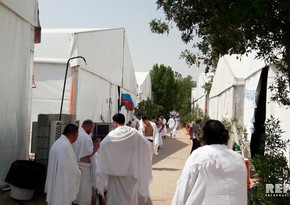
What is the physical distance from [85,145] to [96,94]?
23.3ft

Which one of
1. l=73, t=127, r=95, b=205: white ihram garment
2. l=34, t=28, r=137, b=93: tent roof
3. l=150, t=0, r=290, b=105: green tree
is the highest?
l=34, t=28, r=137, b=93: tent roof

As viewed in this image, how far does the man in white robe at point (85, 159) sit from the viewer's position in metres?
Answer: 7.46

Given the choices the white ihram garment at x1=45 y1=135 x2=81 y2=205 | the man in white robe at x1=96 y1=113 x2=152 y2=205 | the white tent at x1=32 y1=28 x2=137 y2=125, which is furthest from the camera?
the white tent at x1=32 y1=28 x2=137 y2=125

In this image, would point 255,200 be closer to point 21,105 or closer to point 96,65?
point 21,105

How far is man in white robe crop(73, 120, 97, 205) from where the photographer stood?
24.5ft

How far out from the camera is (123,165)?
714 cm

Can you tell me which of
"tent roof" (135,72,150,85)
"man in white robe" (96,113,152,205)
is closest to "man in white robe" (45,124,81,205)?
"man in white robe" (96,113,152,205)

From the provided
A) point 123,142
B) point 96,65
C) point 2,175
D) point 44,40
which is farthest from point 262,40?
point 96,65

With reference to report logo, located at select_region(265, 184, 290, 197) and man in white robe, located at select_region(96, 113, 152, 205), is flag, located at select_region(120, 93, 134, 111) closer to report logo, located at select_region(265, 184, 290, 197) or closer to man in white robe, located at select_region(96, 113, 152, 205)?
man in white robe, located at select_region(96, 113, 152, 205)

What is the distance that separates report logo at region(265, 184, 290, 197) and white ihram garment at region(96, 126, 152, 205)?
96.6 inches

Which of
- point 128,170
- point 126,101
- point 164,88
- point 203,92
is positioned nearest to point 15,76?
point 128,170

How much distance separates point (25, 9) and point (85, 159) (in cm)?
317

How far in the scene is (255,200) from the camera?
18.2 ft

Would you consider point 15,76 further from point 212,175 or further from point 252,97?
point 252,97
